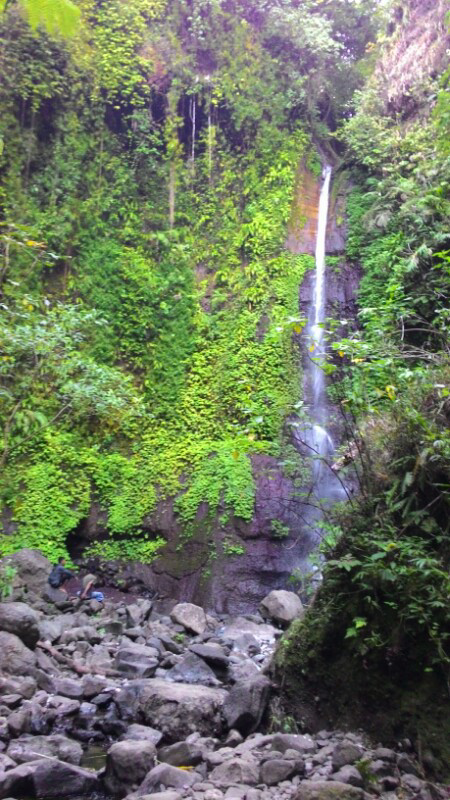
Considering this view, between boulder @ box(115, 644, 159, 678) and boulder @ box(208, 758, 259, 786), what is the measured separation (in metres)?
2.60

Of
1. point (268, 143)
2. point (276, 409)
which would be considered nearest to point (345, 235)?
point (268, 143)

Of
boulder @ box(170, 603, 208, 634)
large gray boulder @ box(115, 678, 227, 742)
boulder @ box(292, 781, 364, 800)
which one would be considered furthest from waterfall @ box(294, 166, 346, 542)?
boulder @ box(292, 781, 364, 800)

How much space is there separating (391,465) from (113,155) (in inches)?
478

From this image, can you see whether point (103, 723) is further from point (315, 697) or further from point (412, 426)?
point (412, 426)

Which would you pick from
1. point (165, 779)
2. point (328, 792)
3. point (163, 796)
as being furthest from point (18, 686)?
point (328, 792)

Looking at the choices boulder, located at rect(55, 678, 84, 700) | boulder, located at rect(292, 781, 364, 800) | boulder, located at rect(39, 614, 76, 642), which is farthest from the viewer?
boulder, located at rect(39, 614, 76, 642)

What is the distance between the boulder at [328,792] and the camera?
3617 mm

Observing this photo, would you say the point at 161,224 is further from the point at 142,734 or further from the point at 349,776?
the point at 349,776

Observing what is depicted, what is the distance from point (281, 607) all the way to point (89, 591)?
10.2 ft

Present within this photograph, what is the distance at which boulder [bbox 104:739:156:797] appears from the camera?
14.8 feet

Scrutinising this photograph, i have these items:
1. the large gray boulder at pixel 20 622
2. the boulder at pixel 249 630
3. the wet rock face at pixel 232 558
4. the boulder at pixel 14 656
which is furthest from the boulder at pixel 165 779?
the wet rock face at pixel 232 558

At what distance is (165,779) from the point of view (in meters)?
4.28

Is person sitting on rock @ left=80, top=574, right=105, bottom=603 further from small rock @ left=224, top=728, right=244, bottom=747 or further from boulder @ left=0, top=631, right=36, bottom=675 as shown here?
small rock @ left=224, top=728, right=244, bottom=747

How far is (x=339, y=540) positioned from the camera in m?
5.22
